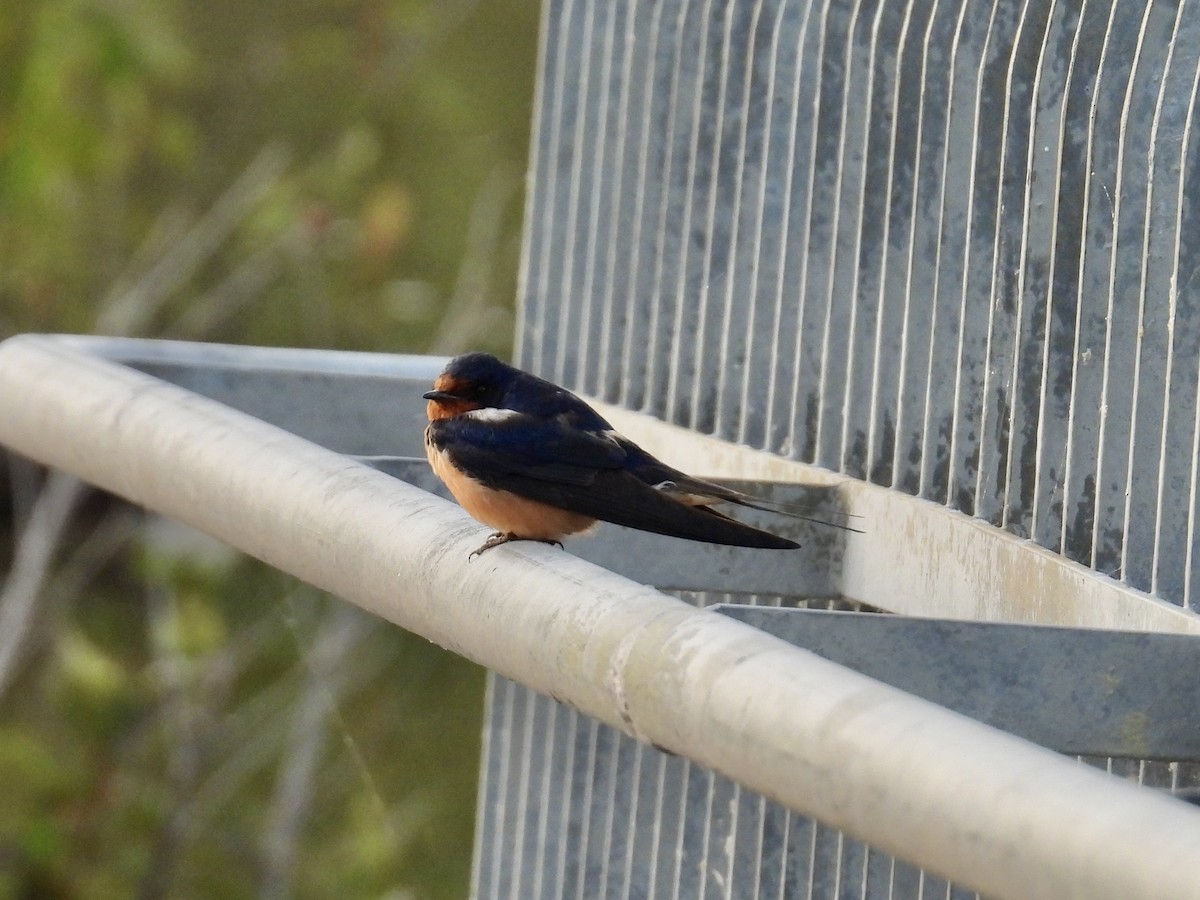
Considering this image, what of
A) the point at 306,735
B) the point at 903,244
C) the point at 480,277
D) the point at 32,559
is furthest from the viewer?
the point at 480,277

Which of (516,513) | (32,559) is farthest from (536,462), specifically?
(32,559)

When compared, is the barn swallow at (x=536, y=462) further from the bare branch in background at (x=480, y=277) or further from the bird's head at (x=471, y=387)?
the bare branch in background at (x=480, y=277)

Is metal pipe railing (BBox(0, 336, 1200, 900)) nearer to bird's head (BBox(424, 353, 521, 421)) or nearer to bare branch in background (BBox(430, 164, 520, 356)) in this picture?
bird's head (BBox(424, 353, 521, 421))

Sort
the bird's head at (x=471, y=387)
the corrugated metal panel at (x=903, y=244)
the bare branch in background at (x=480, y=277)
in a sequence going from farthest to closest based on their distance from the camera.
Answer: the bare branch in background at (x=480, y=277)
the bird's head at (x=471, y=387)
the corrugated metal panel at (x=903, y=244)

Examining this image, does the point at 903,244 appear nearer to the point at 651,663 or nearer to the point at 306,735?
the point at 651,663

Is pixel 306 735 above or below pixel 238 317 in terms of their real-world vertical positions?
below

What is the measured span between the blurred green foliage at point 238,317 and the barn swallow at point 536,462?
4.24 metres

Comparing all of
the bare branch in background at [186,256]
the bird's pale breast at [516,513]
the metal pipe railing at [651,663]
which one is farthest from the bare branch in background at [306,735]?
the metal pipe railing at [651,663]

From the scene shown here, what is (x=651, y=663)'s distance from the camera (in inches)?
65.5

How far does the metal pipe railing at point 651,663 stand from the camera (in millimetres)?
1185

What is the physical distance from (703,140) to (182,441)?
48.3 inches

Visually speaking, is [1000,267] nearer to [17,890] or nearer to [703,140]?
[703,140]

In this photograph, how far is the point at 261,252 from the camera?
8.23 metres

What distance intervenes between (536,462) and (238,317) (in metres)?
6.02
